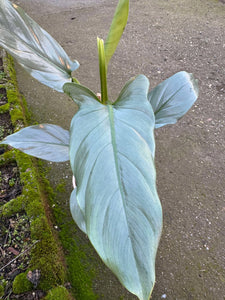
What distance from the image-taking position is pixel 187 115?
1.83 meters

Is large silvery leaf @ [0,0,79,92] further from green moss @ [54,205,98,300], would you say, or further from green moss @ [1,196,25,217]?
green moss @ [54,205,98,300]

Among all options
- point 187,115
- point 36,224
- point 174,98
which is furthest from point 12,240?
point 187,115

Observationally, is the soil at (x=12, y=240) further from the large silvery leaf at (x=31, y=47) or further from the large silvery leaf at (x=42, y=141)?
the large silvery leaf at (x=31, y=47)

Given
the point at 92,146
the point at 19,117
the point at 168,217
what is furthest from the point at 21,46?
the point at 168,217

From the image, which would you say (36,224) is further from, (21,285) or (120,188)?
(120,188)

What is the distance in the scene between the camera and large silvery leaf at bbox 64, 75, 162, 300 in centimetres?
44

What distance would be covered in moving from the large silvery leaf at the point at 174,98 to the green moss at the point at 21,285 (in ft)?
2.47

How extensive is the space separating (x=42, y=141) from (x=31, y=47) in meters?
0.35

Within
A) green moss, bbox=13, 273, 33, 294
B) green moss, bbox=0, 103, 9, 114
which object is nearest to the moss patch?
green moss, bbox=13, 273, 33, 294

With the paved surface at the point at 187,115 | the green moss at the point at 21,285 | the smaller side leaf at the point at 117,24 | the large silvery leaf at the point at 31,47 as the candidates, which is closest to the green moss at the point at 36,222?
the green moss at the point at 21,285

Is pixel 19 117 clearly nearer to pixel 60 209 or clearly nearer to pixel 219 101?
pixel 60 209

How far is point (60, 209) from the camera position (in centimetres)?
138

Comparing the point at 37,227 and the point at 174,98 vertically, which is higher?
the point at 174,98

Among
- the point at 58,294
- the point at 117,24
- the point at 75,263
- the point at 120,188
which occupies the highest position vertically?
the point at 117,24
